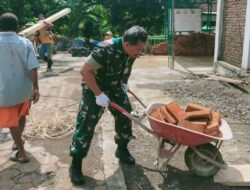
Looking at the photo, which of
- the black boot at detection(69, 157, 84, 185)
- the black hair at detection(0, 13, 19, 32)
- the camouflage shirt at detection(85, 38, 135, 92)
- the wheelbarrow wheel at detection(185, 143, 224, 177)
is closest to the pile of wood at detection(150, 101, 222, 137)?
the wheelbarrow wheel at detection(185, 143, 224, 177)

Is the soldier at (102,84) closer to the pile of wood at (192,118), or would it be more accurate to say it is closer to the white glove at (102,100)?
the white glove at (102,100)

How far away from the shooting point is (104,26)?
81.7 feet

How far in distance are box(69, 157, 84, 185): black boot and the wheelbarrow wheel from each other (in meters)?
1.24

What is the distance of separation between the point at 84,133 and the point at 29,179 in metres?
0.90

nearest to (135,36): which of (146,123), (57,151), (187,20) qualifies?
(57,151)

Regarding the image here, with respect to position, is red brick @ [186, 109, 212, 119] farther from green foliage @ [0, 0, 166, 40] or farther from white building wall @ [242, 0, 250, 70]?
green foliage @ [0, 0, 166, 40]

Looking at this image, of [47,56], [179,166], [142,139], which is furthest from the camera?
[47,56]

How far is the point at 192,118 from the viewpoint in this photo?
406 centimetres

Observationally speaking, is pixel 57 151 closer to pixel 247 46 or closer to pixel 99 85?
pixel 99 85

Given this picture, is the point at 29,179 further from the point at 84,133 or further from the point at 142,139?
the point at 142,139

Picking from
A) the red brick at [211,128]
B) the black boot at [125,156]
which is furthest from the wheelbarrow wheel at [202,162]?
the black boot at [125,156]

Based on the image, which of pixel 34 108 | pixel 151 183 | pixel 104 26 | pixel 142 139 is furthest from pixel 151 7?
pixel 151 183

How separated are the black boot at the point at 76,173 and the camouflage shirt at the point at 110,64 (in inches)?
34.5

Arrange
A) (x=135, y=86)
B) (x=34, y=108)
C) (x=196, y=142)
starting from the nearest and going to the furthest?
(x=196, y=142), (x=34, y=108), (x=135, y=86)
